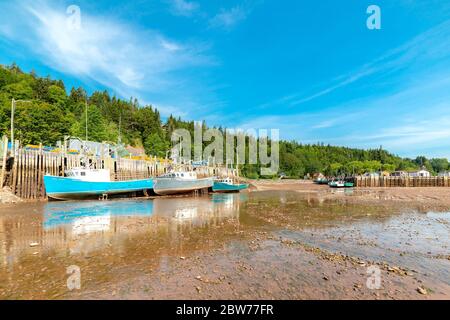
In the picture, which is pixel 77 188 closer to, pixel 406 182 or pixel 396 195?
pixel 396 195

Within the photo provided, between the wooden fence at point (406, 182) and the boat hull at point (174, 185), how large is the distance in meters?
66.7

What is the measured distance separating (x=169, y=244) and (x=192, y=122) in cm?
13691

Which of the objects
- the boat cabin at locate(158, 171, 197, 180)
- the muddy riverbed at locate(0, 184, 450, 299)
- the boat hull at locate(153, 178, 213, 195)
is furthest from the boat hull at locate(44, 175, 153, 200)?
the muddy riverbed at locate(0, 184, 450, 299)

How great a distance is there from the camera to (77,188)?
25.5m

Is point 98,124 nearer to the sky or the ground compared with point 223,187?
nearer to the sky

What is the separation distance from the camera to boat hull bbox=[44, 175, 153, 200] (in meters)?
24.2

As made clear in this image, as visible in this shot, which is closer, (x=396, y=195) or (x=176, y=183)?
(x=176, y=183)

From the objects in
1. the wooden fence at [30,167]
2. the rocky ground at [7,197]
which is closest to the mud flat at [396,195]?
the wooden fence at [30,167]

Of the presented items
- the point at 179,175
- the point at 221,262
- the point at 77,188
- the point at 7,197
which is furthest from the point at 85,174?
the point at 221,262

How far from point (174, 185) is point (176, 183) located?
16.4 inches

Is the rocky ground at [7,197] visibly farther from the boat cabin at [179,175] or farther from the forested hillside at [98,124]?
the forested hillside at [98,124]

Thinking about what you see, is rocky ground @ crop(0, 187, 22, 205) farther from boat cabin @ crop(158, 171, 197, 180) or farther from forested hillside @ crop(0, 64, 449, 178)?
forested hillside @ crop(0, 64, 449, 178)

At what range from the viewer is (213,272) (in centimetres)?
631
